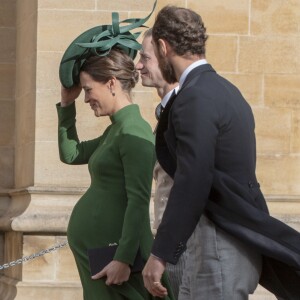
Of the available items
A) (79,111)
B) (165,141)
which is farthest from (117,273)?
(79,111)

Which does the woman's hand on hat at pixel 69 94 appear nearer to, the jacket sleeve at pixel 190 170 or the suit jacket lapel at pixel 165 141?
the suit jacket lapel at pixel 165 141

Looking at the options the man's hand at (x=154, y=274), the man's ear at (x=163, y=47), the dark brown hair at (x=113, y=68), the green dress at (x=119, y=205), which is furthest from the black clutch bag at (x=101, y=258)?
the man's ear at (x=163, y=47)

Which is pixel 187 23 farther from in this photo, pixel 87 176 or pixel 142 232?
pixel 87 176

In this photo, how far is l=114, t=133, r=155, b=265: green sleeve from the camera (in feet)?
16.1

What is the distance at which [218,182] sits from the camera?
4207 millimetres

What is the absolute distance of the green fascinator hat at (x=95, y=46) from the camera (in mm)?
5238

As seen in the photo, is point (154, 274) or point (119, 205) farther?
point (119, 205)

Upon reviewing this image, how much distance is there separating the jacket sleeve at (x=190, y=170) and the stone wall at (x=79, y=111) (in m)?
4.16

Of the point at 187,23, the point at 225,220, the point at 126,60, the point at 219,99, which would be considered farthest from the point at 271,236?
the point at 126,60

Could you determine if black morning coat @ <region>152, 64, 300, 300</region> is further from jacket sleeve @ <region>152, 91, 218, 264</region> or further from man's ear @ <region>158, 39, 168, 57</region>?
man's ear @ <region>158, 39, 168, 57</region>

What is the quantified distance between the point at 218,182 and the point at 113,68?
1121 millimetres

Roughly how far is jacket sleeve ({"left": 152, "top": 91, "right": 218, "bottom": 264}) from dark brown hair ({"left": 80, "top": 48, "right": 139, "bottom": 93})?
103 cm

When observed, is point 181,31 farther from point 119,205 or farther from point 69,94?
point 69,94

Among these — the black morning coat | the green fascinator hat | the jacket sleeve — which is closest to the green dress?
the green fascinator hat
